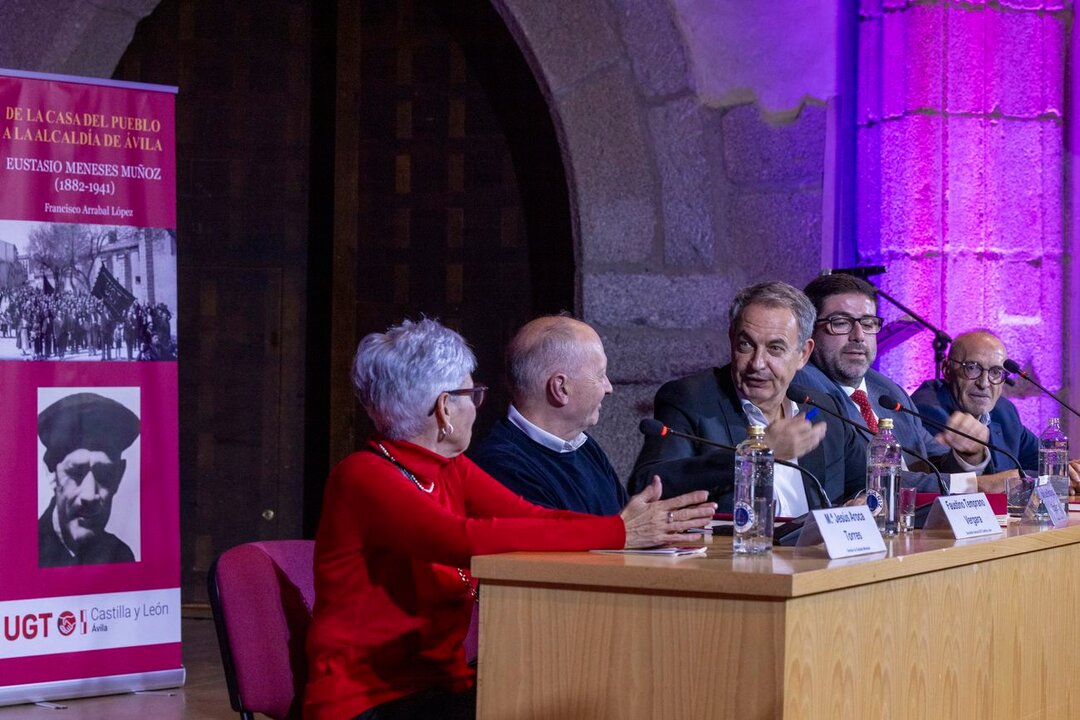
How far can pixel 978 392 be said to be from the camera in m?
4.78

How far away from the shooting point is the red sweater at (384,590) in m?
2.30

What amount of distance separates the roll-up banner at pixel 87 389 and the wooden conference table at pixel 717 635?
2.53m

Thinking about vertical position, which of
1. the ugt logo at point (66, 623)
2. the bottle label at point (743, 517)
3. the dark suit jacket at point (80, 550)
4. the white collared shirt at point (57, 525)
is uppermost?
the bottle label at point (743, 517)

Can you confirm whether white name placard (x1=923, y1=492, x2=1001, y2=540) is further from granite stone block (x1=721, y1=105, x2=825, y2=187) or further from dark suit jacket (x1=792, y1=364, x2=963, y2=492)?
granite stone block (x1=721, y1=105, x2=825, y2=187)

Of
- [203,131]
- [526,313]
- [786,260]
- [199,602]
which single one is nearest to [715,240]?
[786,260]

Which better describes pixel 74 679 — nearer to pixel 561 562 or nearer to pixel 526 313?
pixel 526 313

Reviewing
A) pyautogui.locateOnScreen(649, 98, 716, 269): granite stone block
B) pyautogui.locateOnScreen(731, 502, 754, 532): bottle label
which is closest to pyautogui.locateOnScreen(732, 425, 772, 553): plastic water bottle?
pyautogui.locateOnScreen(731, 502, 754, 532): bottle label


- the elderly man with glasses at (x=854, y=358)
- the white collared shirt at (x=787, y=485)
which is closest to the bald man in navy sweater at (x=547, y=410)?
the white collared shirt at (x=787, y=485)

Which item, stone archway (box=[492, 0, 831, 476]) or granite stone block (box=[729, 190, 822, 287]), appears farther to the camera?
granite stone block (box=[729, 190, 822, 287])

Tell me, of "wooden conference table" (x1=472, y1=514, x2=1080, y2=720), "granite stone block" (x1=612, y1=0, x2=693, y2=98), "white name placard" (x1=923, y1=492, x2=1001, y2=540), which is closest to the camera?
"wooden conference table" (x1=472, y1=514, x2=1080, y2=720)

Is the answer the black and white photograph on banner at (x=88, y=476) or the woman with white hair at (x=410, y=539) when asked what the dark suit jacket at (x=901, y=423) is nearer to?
the woman with white hair at (x=410, y=539)

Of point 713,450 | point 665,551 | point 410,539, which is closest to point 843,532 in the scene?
point 665,551

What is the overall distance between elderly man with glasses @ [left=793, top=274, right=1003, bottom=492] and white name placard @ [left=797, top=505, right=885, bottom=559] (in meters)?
1.72

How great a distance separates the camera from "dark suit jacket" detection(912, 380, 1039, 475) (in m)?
4.76
